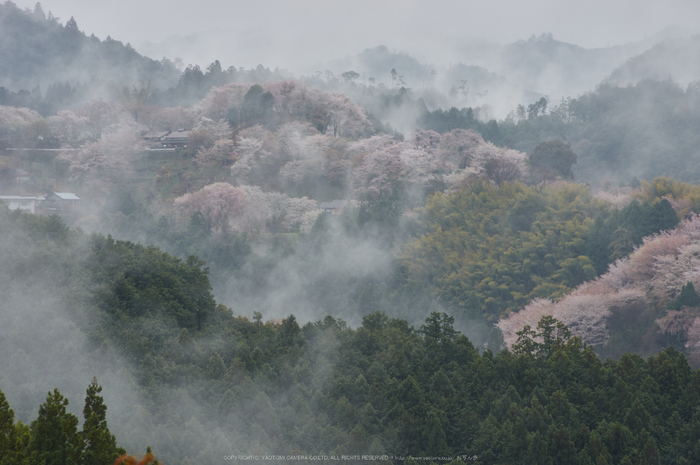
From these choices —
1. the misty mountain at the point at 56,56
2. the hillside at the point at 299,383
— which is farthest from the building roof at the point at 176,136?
the misty mountain at the point at 56,56

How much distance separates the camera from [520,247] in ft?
91.5

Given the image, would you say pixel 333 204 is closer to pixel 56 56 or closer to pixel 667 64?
pixel 667 64

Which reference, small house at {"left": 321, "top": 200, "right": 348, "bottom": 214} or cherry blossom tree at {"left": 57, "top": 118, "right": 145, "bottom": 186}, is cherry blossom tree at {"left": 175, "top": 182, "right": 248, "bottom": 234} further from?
cherry blossom tree at {"left": 57, "top": 118, "right": 145, "bottom": 186}

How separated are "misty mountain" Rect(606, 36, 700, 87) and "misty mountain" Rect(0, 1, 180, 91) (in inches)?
2315

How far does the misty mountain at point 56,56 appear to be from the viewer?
82688 millimetres

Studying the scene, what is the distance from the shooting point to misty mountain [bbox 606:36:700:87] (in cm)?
6353

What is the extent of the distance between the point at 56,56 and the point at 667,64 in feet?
256

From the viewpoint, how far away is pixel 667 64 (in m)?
65.9

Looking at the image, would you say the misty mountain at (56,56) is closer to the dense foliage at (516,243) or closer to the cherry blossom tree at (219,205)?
the cherry blossom tree at (219,205)

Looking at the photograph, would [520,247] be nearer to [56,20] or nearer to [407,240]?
[407,240]

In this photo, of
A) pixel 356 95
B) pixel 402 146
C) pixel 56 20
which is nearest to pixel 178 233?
pixel 402 146

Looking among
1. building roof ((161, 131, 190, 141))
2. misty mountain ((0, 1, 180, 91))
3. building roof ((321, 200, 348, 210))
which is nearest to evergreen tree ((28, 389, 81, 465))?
building roof ((321, 200, 348, 210))

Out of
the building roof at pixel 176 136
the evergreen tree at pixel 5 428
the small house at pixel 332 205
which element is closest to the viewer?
the evergreen tree at pixel 5 428

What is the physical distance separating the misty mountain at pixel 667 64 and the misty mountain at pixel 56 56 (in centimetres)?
5880
